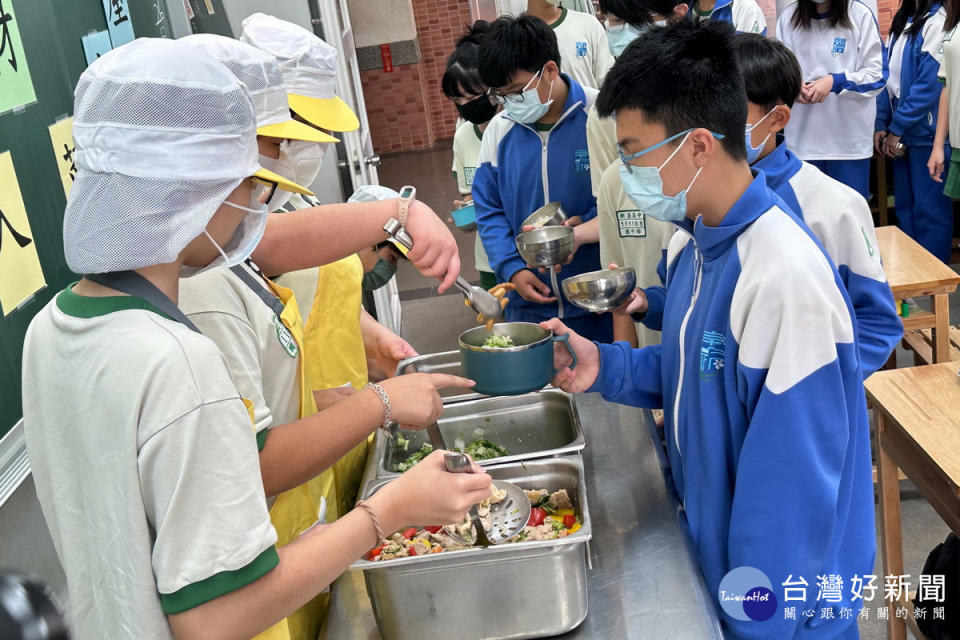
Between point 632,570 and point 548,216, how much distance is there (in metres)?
1.53

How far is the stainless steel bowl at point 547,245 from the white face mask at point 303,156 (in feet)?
3.08

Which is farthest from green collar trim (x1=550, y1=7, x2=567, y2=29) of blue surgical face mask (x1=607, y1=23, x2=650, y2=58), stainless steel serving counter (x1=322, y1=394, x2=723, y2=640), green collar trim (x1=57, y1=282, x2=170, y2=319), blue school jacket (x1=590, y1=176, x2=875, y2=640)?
green collar trim (x1=57, y1=282, x2=170, y2=319)

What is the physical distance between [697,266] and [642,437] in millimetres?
572

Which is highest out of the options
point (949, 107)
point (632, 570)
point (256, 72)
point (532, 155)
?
point (256, 72)

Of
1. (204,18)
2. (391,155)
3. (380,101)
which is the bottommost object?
(391,155)

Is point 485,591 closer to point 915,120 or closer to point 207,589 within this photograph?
point 207,589

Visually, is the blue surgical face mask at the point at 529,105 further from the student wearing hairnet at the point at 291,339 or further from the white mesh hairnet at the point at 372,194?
the student wearing hairnet at the point at 291,339

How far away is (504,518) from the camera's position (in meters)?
1.59

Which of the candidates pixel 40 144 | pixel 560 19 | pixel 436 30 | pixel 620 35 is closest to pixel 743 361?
pixel 40 144

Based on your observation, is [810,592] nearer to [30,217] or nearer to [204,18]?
[30,217]

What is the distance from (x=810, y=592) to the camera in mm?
1423

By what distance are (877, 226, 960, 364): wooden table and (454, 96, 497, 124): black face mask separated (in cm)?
178

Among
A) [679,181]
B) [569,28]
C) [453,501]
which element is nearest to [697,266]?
[679,181]

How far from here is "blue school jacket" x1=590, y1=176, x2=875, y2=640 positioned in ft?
4.50
